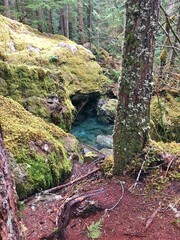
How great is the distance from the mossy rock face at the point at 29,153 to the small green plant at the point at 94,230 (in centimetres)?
164

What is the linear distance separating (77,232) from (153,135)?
16.6 feet

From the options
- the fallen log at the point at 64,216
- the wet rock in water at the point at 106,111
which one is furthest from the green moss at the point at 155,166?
the wet rock in water at the point at 106,111

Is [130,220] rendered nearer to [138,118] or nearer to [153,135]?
[138,118]

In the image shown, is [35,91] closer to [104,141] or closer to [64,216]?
[104,141]

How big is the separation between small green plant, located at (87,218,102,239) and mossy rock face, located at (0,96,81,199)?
1638 mm

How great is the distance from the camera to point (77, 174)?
5.83 meters

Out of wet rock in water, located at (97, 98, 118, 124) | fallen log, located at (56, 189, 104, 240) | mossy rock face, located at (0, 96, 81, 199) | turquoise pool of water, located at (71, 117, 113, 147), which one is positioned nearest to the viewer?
fallen log, located at (56, 189, 104, 240)

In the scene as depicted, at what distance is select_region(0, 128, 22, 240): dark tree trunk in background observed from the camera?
1619 millimetres

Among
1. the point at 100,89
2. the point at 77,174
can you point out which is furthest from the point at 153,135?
the point at 100,89

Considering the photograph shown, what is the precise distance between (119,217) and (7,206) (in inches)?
80.1

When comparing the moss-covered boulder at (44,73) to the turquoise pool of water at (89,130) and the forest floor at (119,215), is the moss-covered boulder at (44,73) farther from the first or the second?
the forest floor at (119,215)

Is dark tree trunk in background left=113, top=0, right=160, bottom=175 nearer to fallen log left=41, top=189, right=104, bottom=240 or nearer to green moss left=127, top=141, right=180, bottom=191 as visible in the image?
green moss left=127, top=141, right=180, bottom=191

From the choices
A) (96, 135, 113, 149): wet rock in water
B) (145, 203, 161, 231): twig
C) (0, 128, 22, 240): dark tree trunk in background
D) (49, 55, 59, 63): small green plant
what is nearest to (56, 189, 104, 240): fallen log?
(145, 203, 161, 231): twig

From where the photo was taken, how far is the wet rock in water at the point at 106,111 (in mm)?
14109
